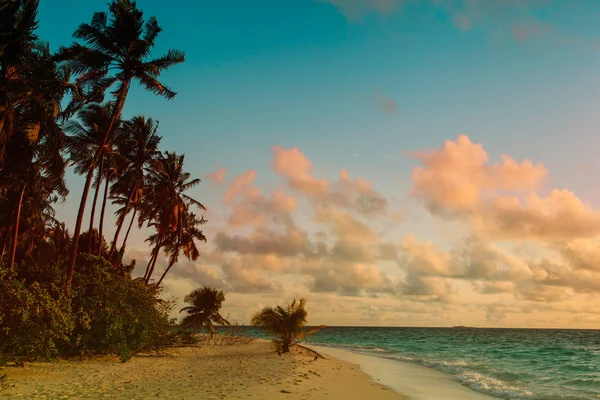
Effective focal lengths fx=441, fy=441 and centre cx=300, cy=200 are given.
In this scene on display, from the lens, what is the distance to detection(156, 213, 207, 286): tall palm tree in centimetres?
3503

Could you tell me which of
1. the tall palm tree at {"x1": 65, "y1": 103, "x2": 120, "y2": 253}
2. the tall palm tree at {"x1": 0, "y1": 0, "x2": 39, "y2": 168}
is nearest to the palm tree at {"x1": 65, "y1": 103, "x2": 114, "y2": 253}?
the tall palm tree at {"x1": 65, "y1": 103, "x2": 120, "y2": 253}

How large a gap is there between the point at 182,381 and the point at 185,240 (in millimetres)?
23611

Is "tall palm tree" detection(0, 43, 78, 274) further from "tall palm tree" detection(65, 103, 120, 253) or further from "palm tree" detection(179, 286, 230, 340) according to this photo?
"palm tree" detection(179, 286, 230, 340)

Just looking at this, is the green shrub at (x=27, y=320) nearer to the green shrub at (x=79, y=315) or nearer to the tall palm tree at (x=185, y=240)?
the green shrub at (x=79, y=315)

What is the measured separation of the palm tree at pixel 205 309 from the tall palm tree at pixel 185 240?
307cm

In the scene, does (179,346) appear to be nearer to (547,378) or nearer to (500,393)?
(500,393)

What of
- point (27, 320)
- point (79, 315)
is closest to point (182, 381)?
point (27, 320)

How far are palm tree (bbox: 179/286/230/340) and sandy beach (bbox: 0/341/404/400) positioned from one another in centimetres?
1467

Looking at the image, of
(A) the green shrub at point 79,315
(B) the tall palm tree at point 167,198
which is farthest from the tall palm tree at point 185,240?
(A) the green shrub at point 79,315

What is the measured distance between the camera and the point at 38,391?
36.1 ft

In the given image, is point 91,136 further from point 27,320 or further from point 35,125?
point 27,320

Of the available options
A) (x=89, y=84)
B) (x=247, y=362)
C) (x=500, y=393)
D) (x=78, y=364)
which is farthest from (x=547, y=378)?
(x=89, y=84)

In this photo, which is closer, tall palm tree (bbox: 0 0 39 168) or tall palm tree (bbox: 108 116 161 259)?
tall palm tree (bbox: 0 0 39 168)

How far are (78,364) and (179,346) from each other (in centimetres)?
1233
